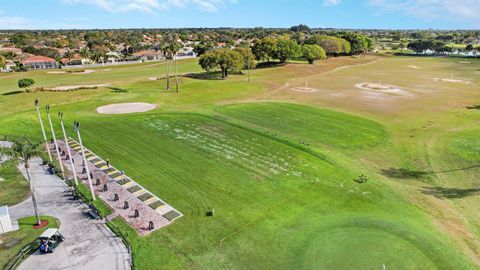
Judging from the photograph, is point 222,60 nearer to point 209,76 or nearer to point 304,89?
point 209,76

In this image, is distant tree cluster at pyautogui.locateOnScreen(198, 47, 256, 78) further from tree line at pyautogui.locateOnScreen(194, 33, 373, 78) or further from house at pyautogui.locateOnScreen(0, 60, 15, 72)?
house at pyautogui.locateOnScreen(0, 60, 15, 72)

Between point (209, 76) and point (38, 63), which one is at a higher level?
point (38, 63)

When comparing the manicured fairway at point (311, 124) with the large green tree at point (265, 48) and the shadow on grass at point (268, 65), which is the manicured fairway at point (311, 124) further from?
the shadow on grass at point (268, 65)

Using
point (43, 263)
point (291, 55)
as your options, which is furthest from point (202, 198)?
point (291, 55)

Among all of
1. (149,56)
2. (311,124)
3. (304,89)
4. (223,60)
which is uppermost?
(149,56)

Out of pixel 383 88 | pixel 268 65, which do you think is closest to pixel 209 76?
pixel 268 65

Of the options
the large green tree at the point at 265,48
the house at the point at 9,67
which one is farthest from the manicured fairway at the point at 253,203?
the house at the point at 9,67

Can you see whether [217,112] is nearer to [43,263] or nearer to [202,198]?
[202,198]
